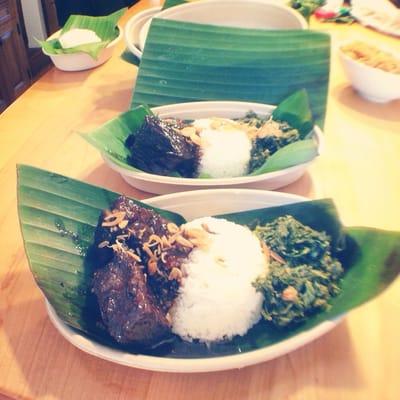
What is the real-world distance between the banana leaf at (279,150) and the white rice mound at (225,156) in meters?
0.06

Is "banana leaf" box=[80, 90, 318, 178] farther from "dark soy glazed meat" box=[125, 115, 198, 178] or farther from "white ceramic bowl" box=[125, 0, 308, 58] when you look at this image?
"white ceramic bowl" box=[125, 0, 308, 58]

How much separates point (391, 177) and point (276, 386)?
817 mm

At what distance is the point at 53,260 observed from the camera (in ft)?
3.21

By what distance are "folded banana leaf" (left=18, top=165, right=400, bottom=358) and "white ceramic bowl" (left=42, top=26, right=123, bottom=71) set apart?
3.50 feet

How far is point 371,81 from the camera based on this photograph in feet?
5.56

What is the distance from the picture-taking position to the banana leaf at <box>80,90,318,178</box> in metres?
1.22

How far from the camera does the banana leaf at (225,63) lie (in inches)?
62.2

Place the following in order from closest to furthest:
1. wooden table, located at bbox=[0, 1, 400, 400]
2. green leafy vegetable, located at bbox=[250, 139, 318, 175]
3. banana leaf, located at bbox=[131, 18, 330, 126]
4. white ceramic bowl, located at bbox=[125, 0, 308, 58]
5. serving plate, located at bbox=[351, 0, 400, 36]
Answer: wooden table, located at bbox=[0, 1, 400, 400], green leafy vegetable, located at bbox=[250, 139, 318, 175], banana leaf, located at bbox=[131, 18, 330, 126], white ceramic bowl, located at bbox=[125, 0, 308, 58], serving plate, located at bbox=[351, 0, 400, 36]

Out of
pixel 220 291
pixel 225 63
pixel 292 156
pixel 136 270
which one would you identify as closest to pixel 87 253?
pixel 136 270

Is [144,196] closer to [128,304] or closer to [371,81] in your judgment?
[128,304]

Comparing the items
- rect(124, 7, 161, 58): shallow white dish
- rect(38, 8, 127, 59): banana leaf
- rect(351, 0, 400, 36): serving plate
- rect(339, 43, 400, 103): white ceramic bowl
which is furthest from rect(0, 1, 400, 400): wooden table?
rect(351, 0, 400, 36): serving plate

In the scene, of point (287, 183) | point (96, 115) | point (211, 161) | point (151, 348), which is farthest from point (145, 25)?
point (151, 348)

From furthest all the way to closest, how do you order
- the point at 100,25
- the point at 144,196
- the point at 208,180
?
1. the point at 100,25
2. the point at 144,196
3. the point at 208,180

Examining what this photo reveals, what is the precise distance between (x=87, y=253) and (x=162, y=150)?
1.33 ft
